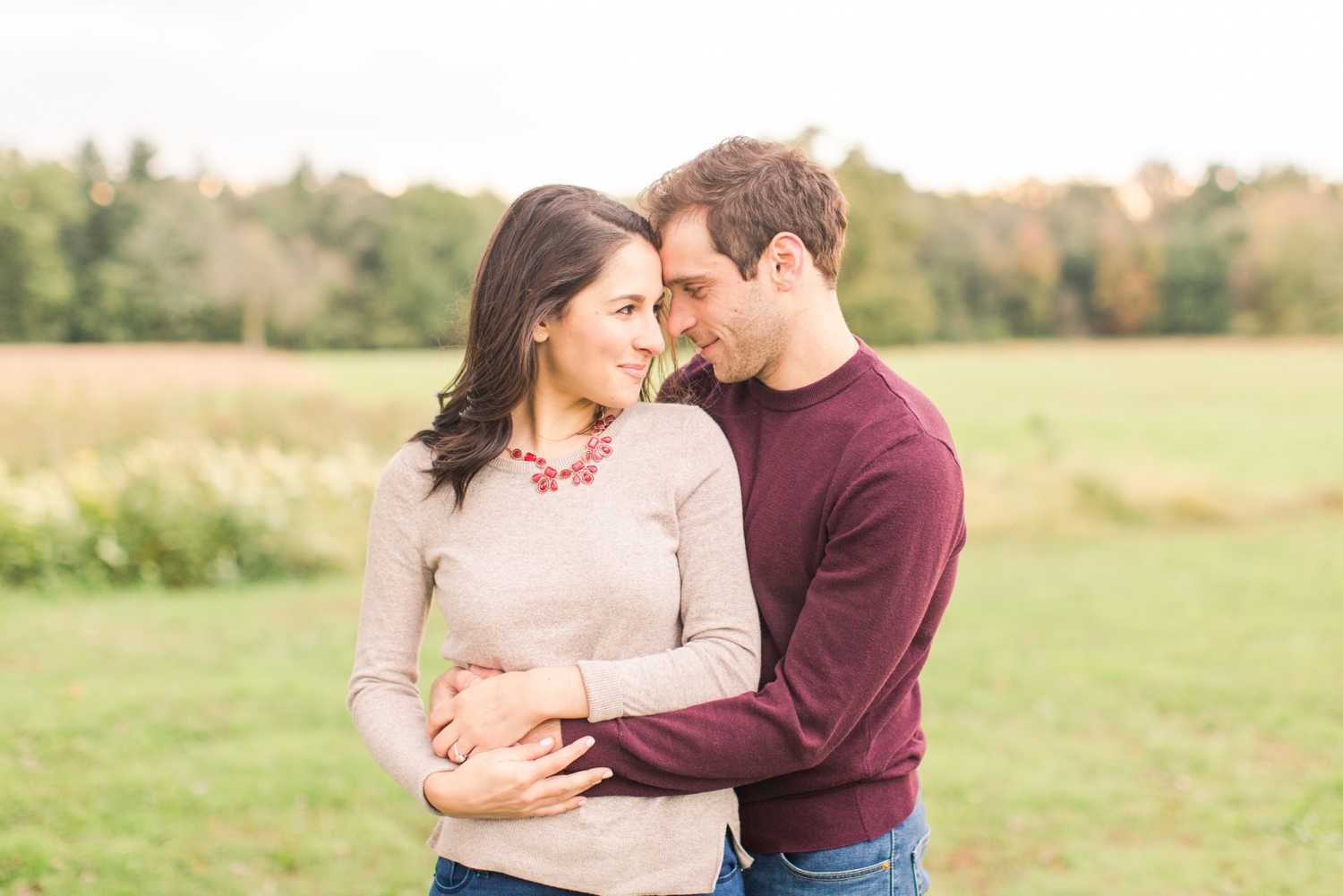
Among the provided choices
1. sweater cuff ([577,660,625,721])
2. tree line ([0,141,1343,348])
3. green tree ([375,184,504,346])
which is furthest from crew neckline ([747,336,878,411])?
green tree ([375,184,504,346])

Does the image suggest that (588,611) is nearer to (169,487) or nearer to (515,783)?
(515,783)

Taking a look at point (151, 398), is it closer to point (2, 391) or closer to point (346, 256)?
point (2, 391)

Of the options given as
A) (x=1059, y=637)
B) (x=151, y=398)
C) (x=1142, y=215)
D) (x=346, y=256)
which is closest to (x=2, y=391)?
(x=151, y=398)

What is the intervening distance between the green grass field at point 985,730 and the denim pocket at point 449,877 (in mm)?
2547

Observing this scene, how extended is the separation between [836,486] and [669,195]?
74cm

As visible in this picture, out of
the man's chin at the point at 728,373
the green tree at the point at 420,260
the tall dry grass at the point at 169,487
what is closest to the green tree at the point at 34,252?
the green tree at the point at 420,260

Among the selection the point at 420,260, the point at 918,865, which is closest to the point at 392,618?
the point at 918,865

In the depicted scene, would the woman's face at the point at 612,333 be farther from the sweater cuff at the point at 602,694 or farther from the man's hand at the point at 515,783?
the man's hand at the point at 515,783

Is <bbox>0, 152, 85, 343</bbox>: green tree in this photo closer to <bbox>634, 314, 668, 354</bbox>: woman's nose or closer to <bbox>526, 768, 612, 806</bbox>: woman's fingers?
<bbox>634, 314, 668, 354</bbox>: woman's nose

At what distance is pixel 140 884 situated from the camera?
3936mm

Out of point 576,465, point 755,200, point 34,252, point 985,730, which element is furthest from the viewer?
point 34,252

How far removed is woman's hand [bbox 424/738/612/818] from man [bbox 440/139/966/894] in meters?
0.03

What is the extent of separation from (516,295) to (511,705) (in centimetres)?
79

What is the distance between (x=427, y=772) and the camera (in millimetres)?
1832
